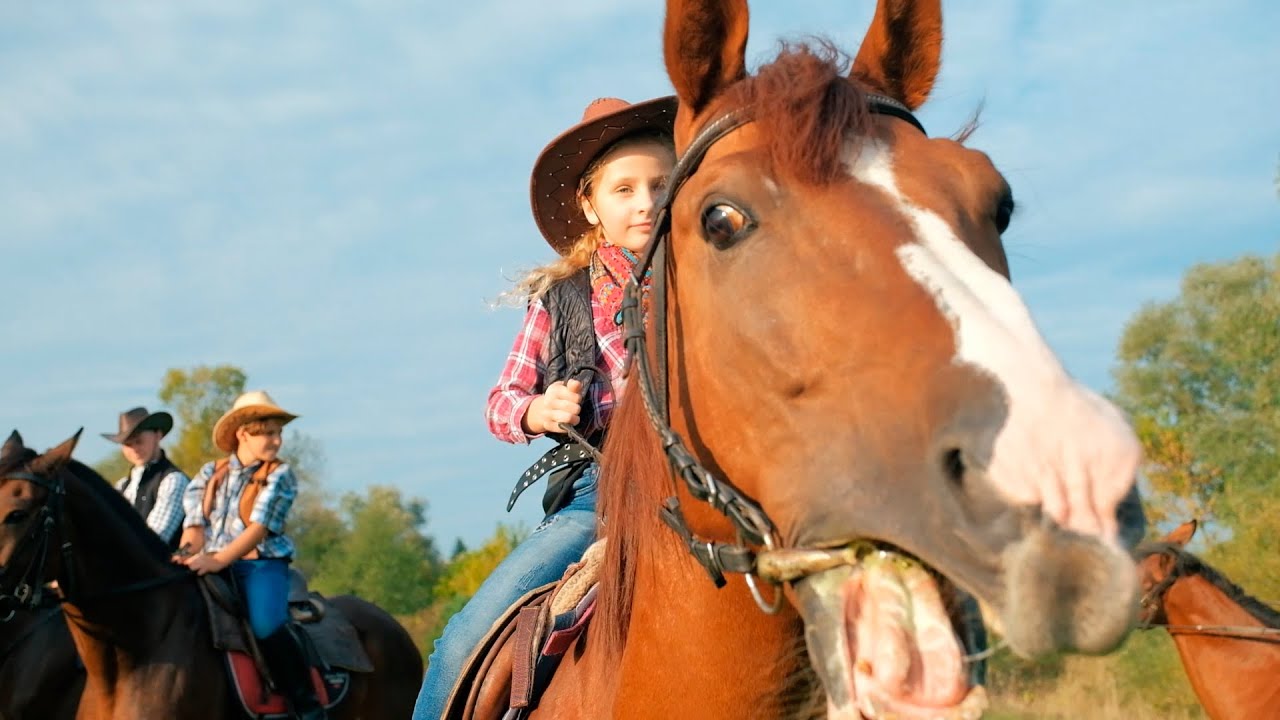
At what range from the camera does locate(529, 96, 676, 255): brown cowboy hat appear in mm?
3932

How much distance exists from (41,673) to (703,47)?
8.81m

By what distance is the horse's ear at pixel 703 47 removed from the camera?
255 centimetres

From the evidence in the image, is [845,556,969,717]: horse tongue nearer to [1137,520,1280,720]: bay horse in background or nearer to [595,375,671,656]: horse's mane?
[595,375,671,656]: horse's mane

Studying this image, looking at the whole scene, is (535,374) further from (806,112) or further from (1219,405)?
(1219,405)

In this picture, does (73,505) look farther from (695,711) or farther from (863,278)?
(863,278)

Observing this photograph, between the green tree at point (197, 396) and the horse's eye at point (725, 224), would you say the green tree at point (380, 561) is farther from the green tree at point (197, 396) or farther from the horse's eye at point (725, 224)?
the horse's eye at point (725, 224)

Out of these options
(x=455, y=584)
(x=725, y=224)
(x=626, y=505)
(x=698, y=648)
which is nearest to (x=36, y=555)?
(x=626, y=505)

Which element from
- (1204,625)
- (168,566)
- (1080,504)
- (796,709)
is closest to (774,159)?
(1080,504)

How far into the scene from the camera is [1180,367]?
28.0m

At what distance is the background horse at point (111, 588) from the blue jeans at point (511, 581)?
5.56 metres

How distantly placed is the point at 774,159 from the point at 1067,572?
100 cm

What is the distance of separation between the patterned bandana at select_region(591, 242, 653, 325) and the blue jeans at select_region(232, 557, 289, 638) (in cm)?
638

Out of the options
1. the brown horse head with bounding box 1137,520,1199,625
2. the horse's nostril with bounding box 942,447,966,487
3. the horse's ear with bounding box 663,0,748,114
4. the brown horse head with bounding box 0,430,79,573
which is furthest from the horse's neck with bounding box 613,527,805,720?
the brown horse head with bounding box 0,430,79,573

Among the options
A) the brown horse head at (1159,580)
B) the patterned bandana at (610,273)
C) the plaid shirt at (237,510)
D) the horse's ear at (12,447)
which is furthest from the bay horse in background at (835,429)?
the horse's ear at (12,447)
